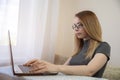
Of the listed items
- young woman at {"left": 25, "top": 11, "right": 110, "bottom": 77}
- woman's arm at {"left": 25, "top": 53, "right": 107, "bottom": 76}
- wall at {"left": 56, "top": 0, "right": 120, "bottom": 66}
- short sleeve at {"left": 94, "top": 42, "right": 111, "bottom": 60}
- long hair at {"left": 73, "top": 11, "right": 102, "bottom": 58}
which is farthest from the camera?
wall at {"left": 56, "top": 0, "right": 120, "bottom": 66}

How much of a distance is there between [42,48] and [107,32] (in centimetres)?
70

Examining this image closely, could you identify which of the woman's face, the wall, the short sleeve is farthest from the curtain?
the short sleeve

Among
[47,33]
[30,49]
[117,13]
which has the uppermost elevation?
[117,13]

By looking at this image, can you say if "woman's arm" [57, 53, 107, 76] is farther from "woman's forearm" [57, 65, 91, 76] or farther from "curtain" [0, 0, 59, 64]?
"curtain" [0, 0, 59, 64]

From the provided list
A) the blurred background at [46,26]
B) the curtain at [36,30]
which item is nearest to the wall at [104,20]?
the blurred background at [46,26]

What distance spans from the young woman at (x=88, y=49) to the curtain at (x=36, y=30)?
1.26ft

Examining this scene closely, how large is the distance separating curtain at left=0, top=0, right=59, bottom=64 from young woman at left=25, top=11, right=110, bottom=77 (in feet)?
1.26

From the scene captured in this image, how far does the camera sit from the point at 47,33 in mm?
2111

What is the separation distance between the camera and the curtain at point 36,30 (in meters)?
1.97

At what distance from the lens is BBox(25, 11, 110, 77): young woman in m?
1.34

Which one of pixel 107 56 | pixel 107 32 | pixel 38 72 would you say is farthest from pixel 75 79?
pixel 107 32

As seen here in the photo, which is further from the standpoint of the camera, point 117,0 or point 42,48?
point 117,0

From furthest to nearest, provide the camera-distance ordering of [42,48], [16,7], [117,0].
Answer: [117,0], [42,48], [16,7]

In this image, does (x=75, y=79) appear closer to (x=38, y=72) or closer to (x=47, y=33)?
(x=38, y=72)
